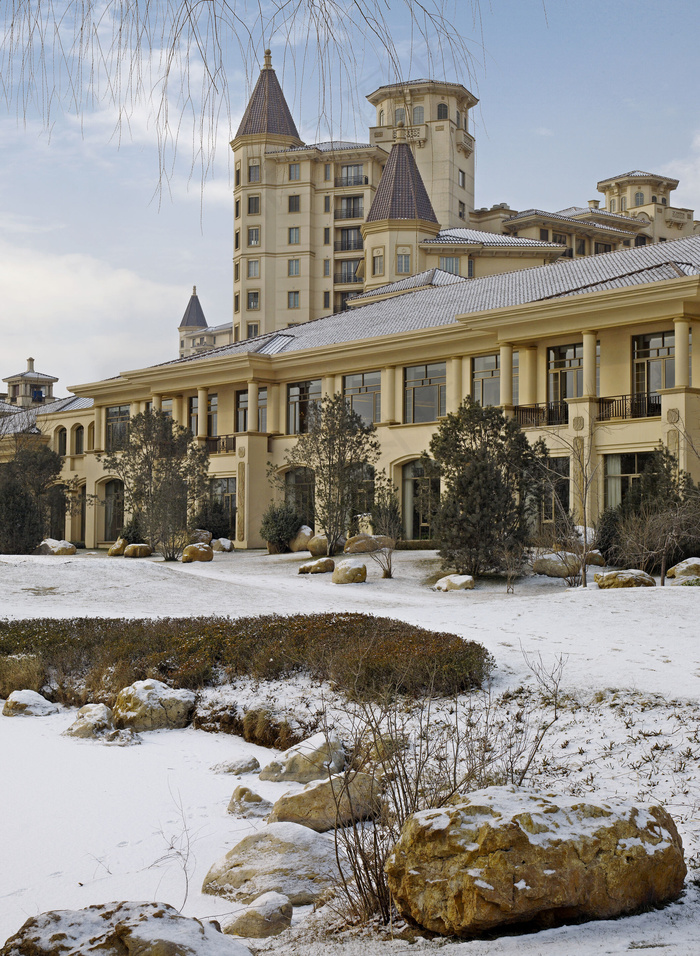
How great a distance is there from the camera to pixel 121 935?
163 inches

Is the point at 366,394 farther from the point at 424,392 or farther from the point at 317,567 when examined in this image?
the point at 317,567

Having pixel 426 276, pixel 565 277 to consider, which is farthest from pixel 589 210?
pixel 565 277

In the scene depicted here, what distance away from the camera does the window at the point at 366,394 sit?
122 ft

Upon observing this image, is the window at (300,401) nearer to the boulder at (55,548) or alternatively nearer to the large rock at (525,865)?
the boulder at (55,548)

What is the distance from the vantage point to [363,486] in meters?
31.4

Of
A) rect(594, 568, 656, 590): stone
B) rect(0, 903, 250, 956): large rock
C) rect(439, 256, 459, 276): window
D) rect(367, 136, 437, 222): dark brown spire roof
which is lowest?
rect(0, 903, 250, 956): large rock

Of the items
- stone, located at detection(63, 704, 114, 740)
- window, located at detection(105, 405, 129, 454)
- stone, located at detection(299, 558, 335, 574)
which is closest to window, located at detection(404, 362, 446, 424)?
stone, located at detection(299, 558, 335, 574)

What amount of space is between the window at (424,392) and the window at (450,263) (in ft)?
79.2

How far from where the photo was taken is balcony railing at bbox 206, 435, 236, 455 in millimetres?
40938

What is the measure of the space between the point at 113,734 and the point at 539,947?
6.48m

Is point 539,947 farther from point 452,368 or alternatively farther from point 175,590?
point 452,368

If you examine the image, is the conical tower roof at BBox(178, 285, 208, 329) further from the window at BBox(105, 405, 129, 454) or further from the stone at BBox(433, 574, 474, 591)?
the stone at BBox(433, 574, 474, 591)

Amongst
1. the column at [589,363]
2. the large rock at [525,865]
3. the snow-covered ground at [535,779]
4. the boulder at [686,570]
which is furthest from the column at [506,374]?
the large rock at [525,865]

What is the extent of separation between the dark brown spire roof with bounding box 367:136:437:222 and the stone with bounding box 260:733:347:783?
167 feet
